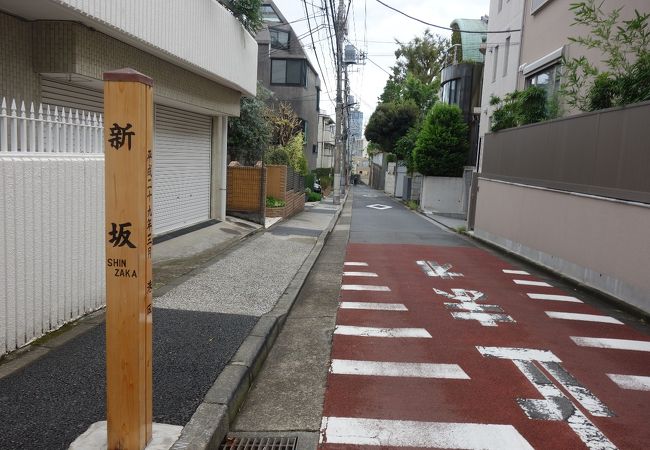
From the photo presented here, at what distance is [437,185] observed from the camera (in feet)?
98.1

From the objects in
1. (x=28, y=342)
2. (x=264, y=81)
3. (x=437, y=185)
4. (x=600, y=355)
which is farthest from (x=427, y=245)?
(x=264, y=81)

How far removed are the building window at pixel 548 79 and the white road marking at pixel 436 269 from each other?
262 inches

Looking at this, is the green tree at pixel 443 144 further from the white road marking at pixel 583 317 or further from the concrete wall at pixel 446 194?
the white road marking at pixel 583 317

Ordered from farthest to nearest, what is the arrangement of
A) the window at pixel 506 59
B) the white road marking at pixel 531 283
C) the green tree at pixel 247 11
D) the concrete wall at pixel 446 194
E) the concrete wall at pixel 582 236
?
1. the concrete wall at pixel 446 194
2. the window at pixel 506 59
3. the green tree at pixel 247 11
4. the white road marking at pixel 531 283
5. the concrete wall at pixel 582 236

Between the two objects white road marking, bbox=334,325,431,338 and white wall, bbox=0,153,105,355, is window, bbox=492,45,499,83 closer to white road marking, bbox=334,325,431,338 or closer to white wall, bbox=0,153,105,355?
white road marking, bbox=334,325,431,338

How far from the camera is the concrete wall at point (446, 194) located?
29.7m

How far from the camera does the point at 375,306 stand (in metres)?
7.84

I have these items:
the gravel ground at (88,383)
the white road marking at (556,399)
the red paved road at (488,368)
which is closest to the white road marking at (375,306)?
the red paved road at (488,368)

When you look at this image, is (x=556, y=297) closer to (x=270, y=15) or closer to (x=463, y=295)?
(x=463, y=295)

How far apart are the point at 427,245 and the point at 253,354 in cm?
1058

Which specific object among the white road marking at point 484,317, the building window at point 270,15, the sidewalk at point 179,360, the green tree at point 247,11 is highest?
the building window at point 270,15

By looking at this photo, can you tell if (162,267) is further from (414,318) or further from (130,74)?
(130,74)

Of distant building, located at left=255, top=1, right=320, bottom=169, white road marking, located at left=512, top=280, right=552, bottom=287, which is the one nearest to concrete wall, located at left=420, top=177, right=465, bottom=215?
distant building, located at left=255, top=1, right=320, bottom=169

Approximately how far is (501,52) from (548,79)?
6059 millimetres
